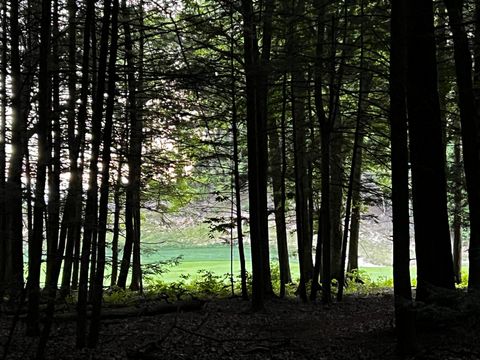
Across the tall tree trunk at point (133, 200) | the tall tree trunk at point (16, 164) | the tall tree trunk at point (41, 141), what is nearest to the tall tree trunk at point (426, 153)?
the tall tree trunk at point (41, 141)

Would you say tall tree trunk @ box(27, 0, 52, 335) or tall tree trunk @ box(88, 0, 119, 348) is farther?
tall tree trunk @ box(88, 0, 119, 348)

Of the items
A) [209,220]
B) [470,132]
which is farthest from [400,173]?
[209,220]

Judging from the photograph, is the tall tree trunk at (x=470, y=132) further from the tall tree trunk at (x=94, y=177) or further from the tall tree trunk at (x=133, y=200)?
the tall tree trunk at (x=133, y=200)

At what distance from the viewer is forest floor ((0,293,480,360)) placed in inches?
228

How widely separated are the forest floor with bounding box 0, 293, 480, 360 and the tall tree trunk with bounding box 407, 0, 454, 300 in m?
1.04

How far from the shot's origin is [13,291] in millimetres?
5023

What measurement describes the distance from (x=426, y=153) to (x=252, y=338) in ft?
13.2

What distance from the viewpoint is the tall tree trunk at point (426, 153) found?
6430 mm

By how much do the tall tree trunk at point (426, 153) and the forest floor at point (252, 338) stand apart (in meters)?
1.04

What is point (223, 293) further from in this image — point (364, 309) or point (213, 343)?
point (213, 343)

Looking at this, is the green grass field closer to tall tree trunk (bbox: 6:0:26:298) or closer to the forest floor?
the forest floor

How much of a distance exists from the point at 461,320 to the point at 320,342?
350 cm

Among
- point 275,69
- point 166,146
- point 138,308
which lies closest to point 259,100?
point 275,69

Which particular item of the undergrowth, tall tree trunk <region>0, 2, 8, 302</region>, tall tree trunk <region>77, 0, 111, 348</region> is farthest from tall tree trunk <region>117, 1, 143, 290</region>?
tall tree trunk <region>77, 0, 111, 348</region>
